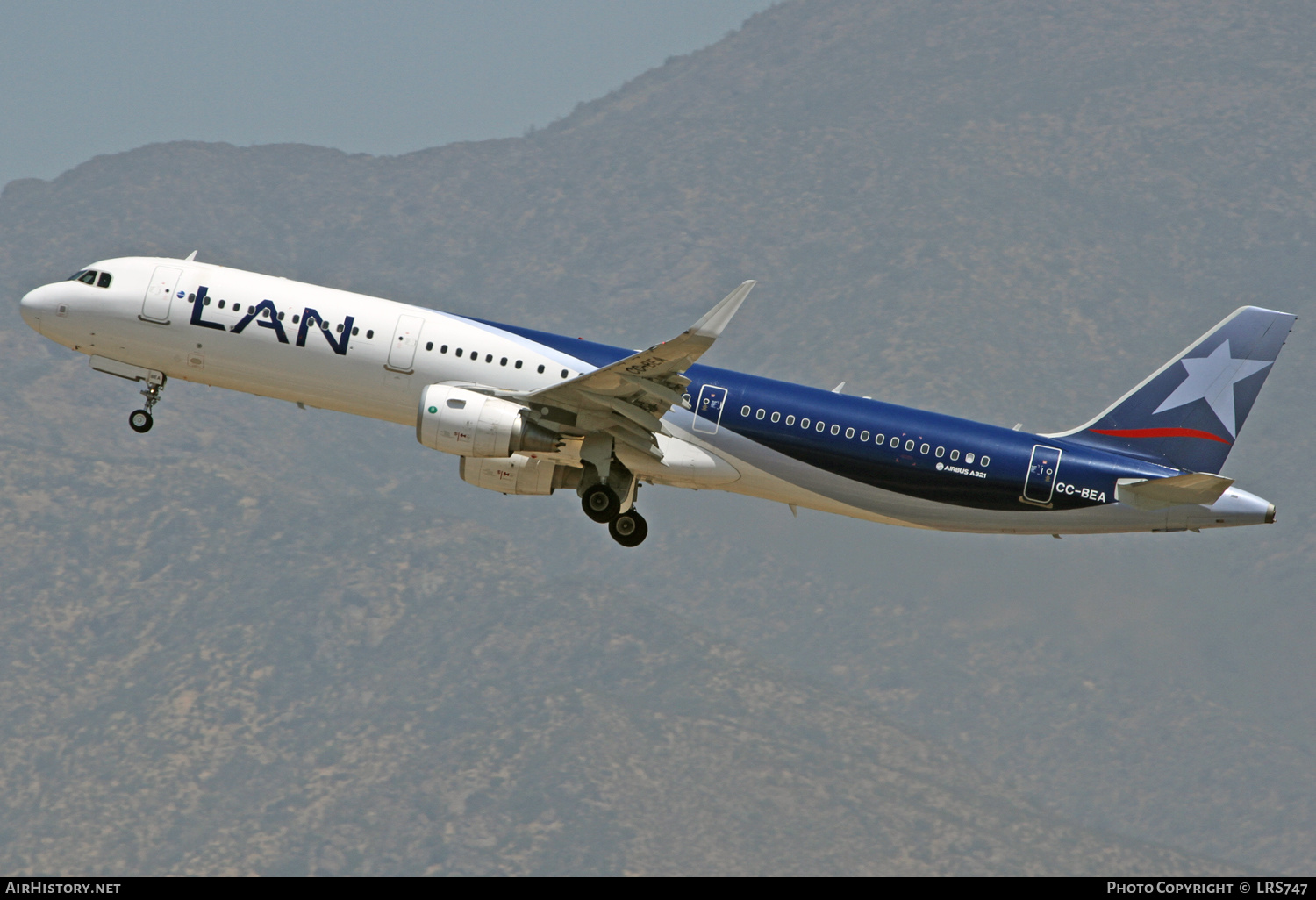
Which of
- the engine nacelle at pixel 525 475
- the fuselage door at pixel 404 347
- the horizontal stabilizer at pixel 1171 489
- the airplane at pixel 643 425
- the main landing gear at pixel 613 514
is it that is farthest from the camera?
the engine nacelle at pixel 525 475

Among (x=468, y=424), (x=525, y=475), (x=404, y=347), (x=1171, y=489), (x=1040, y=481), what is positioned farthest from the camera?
(x=525, y=475)

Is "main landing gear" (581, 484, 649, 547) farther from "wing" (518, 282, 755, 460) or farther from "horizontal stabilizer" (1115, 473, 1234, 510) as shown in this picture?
"horizontal stabilizer" (1115, 473, 1234, 510)

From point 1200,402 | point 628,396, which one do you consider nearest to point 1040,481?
point 1200,402

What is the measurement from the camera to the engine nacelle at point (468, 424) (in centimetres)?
4891

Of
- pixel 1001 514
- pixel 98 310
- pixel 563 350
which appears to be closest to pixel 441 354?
pixel 563 350

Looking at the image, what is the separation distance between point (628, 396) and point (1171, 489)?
16008mm

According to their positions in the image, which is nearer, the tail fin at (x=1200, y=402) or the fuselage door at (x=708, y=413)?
the fuselage door at (x=708, y=413)

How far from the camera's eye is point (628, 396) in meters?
49.2

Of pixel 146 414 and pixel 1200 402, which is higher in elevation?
pixel 1200 402

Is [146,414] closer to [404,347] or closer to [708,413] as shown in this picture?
[404,347]

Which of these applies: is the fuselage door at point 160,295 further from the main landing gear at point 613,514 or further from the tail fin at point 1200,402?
the tail fin at point 1200,402

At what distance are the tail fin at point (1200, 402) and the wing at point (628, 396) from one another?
1370 cm

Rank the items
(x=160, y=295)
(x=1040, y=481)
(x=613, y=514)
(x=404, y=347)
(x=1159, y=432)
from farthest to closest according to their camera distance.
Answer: (x=1159, y=432)
(x=160, y=295)
(x=613, y=514)
(x=1040, y=481)
(x=404, y=347)

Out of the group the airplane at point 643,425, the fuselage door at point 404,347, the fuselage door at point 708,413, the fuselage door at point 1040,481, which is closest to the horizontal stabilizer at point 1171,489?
the airplane at point 643,425
